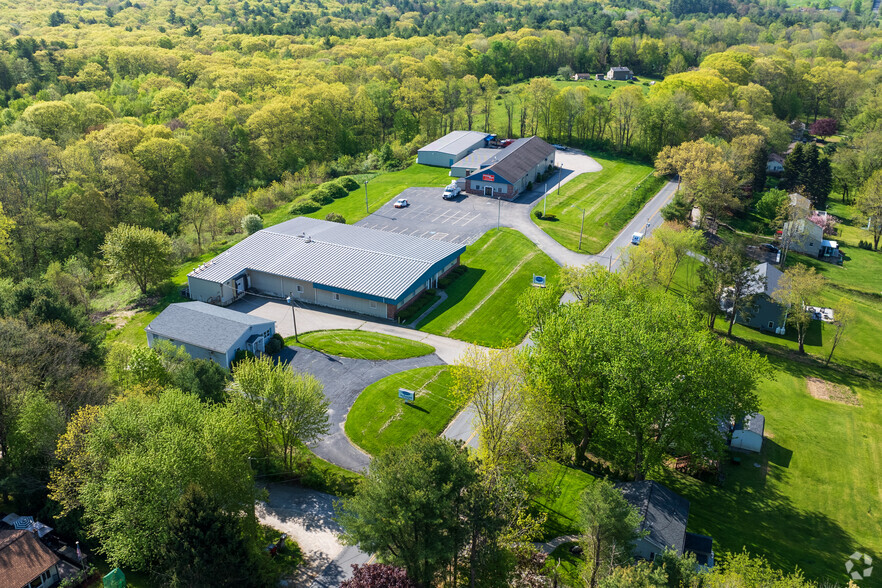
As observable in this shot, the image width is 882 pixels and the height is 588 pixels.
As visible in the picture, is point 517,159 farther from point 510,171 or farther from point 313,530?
point 313,530

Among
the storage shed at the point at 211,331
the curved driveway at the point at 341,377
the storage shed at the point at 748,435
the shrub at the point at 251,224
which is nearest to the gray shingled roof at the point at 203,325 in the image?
the storage shed at the point at 211,331

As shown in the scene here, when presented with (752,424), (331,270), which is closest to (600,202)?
(331,270)

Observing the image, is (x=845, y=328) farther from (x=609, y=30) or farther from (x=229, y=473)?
(x=609, y=30)

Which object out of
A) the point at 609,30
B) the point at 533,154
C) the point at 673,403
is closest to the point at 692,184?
the point at 533,154

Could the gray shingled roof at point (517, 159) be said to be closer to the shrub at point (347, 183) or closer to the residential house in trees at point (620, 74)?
the shrub at point (347, 183)

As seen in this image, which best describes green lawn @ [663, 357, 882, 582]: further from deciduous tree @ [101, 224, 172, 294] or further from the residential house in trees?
the residential house in trees

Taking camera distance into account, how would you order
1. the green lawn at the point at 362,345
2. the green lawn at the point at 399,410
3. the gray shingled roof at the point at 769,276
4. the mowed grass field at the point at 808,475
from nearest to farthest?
the mowed grass field at the point at 808,475 < the green lawn at the point at 399,410 < the green lawn at the point at 362,345 < the gray shingled roof at the point at 769,276

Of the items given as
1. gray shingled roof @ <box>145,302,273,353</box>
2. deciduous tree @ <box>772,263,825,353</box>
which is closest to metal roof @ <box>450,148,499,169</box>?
deciduous tree @ <box>772,263,825,353</box>
